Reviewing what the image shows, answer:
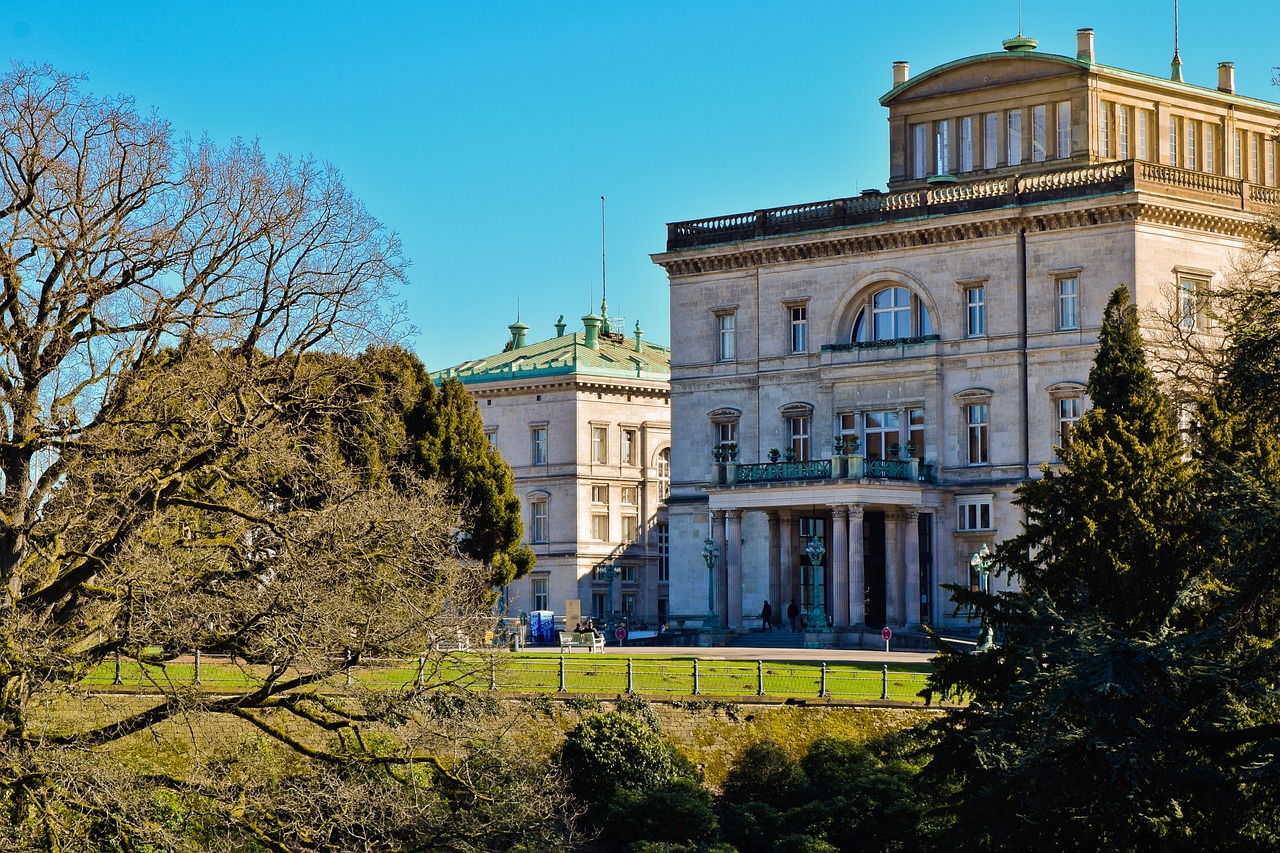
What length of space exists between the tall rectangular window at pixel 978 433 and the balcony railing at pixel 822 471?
5.00 feet

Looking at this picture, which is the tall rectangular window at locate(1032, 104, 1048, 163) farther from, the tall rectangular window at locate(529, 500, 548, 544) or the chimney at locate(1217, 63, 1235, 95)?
the tall rectangular window at locate(529, 500, 548, 544)

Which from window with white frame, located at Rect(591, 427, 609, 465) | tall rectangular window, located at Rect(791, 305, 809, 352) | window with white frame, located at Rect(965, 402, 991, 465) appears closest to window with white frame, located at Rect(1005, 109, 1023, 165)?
tall rectangular window, located at Rect(791, 305, 809, 352)

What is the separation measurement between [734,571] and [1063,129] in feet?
64.3

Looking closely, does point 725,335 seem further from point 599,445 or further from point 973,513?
point 599,445

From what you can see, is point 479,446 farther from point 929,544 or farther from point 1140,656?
point 1140,656

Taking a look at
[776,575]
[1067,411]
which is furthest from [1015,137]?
[776,575]

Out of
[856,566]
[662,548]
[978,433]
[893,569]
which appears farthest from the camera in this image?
[662,548]

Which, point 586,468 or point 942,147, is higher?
point 942,147

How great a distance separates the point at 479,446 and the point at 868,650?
13844 mm

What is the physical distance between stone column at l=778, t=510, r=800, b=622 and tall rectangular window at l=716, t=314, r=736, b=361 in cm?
720

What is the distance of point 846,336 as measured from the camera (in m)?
72.3

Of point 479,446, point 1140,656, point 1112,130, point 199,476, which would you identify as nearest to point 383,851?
point 199,476

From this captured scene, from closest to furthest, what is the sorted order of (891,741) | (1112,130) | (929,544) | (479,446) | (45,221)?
1. (45,221)
2. (891,741)
3. (479,446)
4. (929,544)
5. (1112,130)

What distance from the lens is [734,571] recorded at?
235 ft
